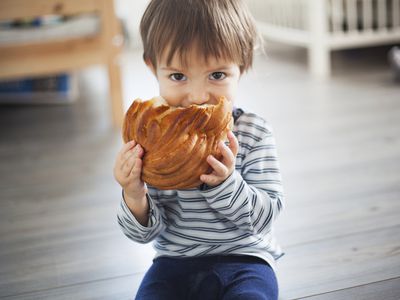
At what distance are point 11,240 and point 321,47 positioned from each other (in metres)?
2.07

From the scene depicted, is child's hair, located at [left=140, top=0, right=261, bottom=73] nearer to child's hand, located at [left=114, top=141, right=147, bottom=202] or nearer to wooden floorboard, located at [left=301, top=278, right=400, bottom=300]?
child's hand, located at [left=114, top=141, right=147, bottom=202]

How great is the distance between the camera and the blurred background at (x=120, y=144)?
1205 mm

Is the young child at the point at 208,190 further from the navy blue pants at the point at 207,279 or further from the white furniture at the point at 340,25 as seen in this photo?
the white furniture at the point at 340,25

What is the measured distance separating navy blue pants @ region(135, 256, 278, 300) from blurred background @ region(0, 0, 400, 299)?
159mm

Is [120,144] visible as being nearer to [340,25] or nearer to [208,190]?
[208,190]

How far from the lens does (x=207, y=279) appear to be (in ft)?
3.17

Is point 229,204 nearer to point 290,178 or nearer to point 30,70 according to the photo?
point 290,178

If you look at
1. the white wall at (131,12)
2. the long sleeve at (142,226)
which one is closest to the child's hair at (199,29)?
the long sleeve at (142,226)

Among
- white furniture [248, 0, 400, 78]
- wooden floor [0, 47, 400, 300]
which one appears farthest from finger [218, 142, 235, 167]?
white furniture [248, 0, 400, 78]

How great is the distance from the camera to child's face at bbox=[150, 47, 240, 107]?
2.96 ft

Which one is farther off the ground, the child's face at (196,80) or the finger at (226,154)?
the child's face at (196,80)

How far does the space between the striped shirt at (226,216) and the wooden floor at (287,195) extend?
0.19m

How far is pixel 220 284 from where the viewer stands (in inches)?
37.6

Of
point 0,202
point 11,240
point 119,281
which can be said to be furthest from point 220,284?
point 0,202
